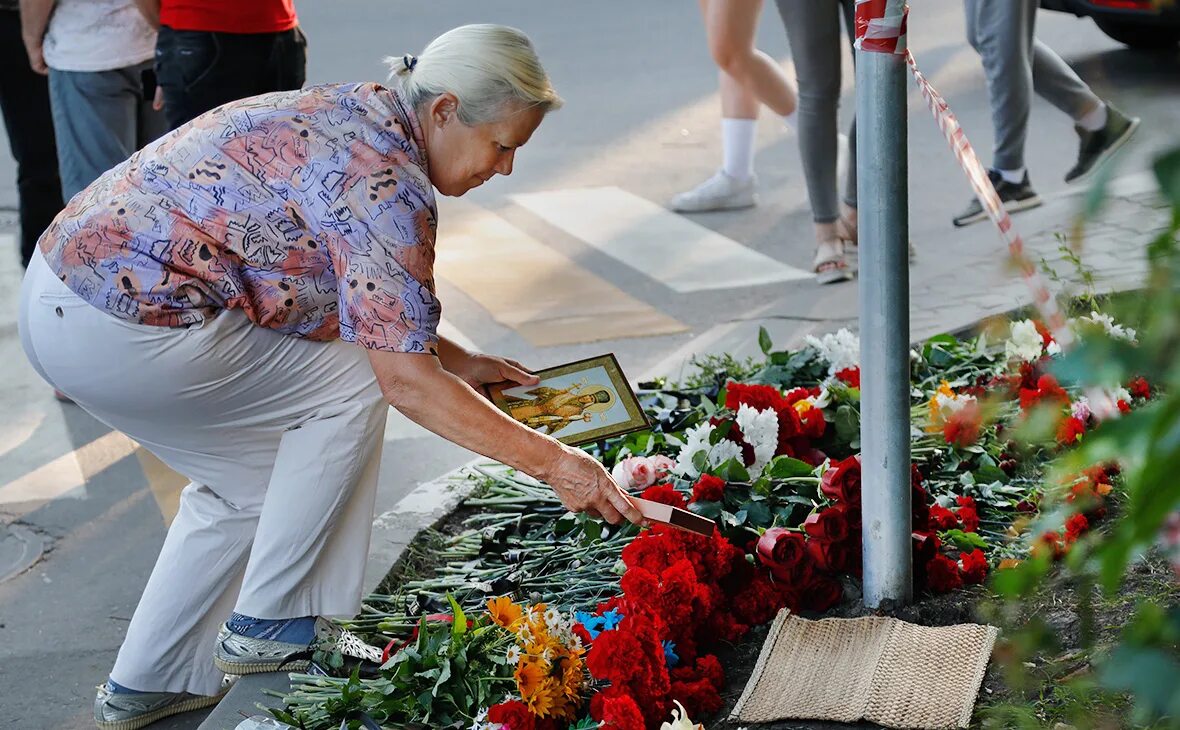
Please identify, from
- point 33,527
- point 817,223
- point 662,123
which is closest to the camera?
point 33,527

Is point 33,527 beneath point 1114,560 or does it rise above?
beneath

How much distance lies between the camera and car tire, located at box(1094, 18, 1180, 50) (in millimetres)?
8453

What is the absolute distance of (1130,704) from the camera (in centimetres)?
200

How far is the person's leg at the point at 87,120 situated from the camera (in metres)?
4.39

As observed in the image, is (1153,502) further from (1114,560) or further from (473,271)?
(473,271)

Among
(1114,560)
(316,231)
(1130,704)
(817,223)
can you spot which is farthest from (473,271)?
(1114,560)

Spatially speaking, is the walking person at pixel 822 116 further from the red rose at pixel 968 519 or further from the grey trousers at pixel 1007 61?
the red rose at pixel 968 519

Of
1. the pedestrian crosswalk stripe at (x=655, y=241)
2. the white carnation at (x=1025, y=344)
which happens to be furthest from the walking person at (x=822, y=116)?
the white carnation at (x=1025, y=344)

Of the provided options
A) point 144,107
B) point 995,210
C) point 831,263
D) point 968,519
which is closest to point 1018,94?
point 831,263

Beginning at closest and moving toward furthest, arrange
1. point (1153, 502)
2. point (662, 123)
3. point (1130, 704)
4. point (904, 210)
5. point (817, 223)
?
point (1153, 502) → point (1130, 704) → point (904, 210) → point (817, 223) → point (662, 123)

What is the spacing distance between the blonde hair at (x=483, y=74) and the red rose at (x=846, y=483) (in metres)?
0.88

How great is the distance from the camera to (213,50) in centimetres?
409

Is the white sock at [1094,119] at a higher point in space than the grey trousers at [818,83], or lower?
lower

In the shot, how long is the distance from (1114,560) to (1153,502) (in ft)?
0.11
